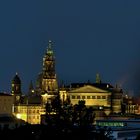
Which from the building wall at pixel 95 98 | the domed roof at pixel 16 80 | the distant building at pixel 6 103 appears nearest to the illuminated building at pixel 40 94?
the domed roof at pixel 16 80

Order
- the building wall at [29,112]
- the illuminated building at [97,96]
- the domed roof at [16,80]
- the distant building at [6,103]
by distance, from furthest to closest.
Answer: the domed roof at [16,80] → the illuminated building at [97,96] → the building wall at [29,112] → the distant building at [6,103]

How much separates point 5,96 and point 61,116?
203 ft

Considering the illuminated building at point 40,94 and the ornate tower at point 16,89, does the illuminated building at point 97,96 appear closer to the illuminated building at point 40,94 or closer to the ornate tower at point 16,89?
the illuminated building at point 40,94

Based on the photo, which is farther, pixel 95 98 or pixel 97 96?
pixel 97 96

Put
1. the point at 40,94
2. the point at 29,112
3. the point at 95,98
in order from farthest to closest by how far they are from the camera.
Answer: the point at 40,94 < the point at 95,98 < the point at 29,112

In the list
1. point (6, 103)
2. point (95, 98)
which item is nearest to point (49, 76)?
point (95, 98)

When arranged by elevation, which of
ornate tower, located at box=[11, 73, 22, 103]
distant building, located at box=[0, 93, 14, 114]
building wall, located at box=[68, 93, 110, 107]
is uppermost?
ornate tower, located at box=[11, 73, 22, 103]

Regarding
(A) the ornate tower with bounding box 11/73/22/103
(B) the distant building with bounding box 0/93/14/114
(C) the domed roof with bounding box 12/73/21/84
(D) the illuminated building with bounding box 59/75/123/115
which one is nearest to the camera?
(B) the distant building with bounding box 0/93/14/114

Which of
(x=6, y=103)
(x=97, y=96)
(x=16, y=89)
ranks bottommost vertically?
(x=6, y=103)

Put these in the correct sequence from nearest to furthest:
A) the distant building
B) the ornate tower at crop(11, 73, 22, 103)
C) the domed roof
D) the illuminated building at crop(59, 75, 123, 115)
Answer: the distant building < the illuminated building at crop(59, 75, 123, 115) < the ornate tower at crop(11, 73, 22, 103) < the domed roof

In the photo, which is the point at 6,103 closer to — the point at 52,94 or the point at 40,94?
the point at 52,94

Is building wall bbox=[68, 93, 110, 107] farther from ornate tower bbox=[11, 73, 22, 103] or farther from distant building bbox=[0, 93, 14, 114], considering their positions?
distant building bbox=[0, 93, 14, 114]

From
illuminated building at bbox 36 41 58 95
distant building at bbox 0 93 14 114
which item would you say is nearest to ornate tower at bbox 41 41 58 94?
illuminated building at bbox 36 41 58 95

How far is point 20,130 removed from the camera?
127 ft
